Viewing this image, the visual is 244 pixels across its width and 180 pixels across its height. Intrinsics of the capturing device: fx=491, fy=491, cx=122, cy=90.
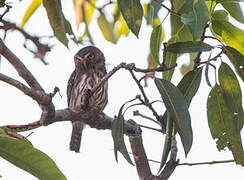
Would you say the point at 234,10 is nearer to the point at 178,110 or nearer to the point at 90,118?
the point at 178,110

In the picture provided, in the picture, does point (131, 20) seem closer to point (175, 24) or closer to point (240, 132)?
point (175, 24)

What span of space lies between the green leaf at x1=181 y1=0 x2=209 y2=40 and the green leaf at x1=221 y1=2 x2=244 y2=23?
337 mm

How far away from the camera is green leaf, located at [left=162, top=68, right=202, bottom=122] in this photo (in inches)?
86.0

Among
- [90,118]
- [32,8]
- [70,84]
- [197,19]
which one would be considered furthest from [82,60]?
[197,19]

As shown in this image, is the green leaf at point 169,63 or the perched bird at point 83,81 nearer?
the green leaf at point 169,63

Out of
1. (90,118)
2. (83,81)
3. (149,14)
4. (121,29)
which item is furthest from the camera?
(83,81)

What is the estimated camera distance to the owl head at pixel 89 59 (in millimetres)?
4777

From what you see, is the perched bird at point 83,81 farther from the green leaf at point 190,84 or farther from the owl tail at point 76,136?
the green leaf at point 190,84

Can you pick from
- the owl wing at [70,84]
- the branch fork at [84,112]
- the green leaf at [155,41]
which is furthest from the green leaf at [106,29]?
the green leaf at [155,41]

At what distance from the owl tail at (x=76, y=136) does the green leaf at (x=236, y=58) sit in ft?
8.48

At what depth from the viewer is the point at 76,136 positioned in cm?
454

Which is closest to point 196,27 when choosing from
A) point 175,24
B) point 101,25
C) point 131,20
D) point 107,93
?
point 131,20

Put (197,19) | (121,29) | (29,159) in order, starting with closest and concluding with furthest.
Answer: (29,159)
(197,19)
(121,29)

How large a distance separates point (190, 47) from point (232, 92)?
13.8 inches
